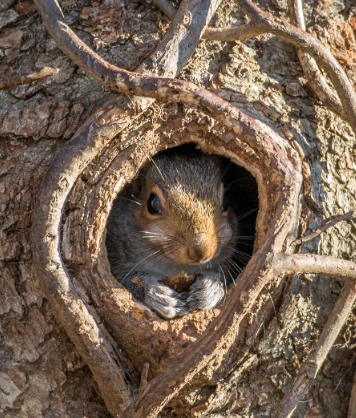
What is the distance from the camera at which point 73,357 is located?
2613 millimetres

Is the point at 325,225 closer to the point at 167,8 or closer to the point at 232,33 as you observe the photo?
the point at 232,33

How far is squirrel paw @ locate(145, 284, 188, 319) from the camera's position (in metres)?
2.85

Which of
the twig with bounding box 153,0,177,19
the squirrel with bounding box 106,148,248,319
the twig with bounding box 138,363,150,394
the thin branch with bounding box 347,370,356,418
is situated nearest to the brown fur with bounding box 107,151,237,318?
the squirrel with bounding box 106,148,248,319

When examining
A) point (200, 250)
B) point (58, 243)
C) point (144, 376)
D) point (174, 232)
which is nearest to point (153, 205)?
point (174, 232)

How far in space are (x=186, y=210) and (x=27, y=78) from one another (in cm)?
97

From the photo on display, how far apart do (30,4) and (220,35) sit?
85 centimetres

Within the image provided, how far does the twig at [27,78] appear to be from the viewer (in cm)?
271

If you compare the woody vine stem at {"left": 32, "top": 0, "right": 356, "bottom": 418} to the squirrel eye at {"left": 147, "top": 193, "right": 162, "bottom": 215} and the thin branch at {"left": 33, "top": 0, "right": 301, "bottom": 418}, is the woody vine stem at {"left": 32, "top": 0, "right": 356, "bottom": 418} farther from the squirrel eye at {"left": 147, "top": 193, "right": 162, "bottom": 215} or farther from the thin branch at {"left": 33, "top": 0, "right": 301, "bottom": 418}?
the squirrel eye at {"left": 147, "top": 193, "right": 162, "bottom": 215}

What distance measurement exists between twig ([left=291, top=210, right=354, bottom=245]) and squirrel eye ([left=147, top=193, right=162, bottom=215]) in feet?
2.89

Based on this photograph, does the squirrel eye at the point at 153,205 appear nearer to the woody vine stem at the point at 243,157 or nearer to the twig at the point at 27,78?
the woody vine stem at the point at 243,157

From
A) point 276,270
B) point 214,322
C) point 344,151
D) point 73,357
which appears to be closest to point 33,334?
point 73,357

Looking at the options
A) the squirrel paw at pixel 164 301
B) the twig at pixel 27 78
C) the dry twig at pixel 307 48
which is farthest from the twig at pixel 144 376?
the dry twig at pixel 307 48

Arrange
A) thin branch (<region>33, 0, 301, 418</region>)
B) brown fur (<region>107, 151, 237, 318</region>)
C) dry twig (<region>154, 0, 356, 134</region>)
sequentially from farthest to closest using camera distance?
1. brown fur (<region>107, 151, 237, 318</region>)
2. dry twig (<region>154, 0, 356, 134</region>)
3. thin branch (<region>33, 0, 301, 418</region>)

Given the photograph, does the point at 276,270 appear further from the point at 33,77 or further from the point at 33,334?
the point at 33,77
